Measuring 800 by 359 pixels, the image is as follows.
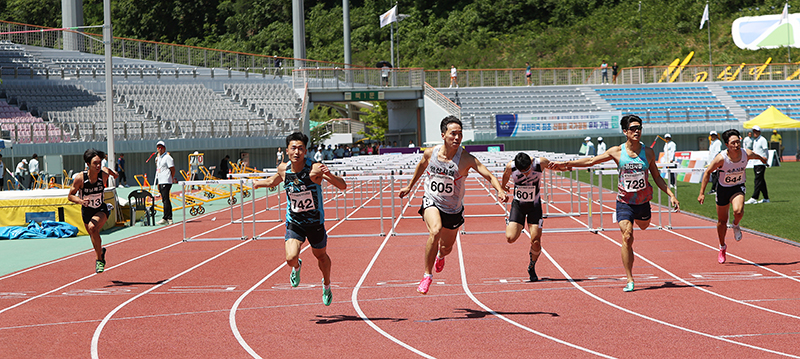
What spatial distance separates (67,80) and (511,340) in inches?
1380

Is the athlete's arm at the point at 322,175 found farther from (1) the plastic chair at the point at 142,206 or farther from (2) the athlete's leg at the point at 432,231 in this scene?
(1) the plastic chair at the point at 142,206

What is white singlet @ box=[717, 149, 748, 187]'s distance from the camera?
378 inches

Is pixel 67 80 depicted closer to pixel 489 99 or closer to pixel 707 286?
pixel 489 99

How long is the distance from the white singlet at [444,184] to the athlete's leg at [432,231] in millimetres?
75

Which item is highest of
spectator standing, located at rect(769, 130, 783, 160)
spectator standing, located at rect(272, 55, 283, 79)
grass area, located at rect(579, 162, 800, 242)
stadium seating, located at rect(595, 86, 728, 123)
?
spectator standing, located at rect(272, 55, 283, 79)

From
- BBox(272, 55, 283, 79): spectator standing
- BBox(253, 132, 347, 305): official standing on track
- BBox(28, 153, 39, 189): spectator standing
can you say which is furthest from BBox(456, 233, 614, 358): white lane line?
BBox(272, 55, 283, 79): spectator standing

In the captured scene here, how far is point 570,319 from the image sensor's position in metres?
6.83

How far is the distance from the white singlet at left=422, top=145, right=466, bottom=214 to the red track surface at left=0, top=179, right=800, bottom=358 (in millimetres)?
998

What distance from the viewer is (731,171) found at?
9.65 meters

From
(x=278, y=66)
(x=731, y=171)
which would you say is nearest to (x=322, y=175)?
(x=731, y=171)

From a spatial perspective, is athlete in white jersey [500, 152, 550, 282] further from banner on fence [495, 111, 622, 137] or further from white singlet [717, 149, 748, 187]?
banner on fence [495, 111, 622, 137]

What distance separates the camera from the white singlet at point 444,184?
7.21 meters

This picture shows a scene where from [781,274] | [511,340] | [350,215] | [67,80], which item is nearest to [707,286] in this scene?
[781,274]

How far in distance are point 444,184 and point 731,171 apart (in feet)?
14.4
